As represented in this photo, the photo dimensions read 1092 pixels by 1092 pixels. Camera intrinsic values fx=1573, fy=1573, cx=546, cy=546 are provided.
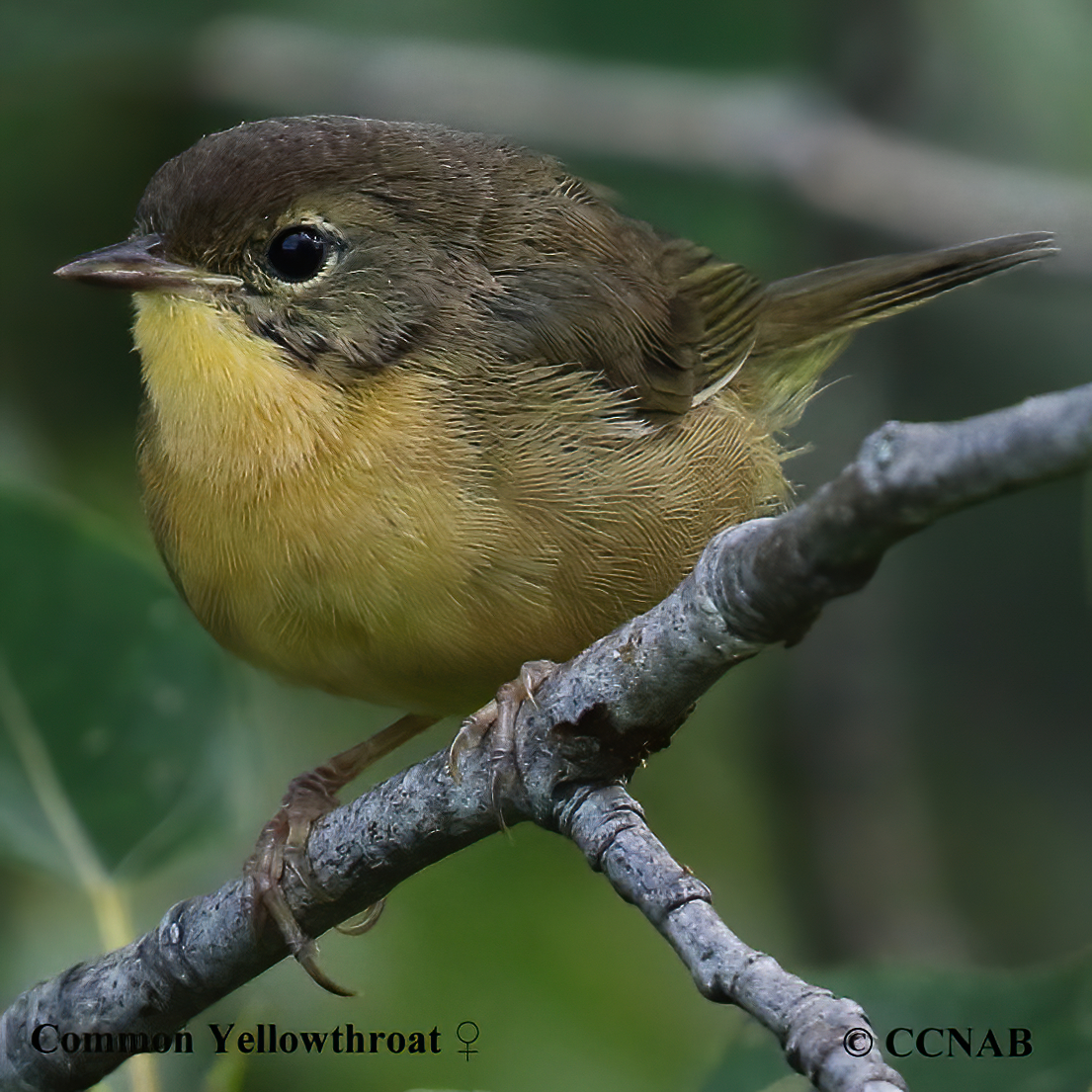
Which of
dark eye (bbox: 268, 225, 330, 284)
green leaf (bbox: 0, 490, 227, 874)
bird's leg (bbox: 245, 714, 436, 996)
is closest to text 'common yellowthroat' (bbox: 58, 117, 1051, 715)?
dark eye (bbox: 268, 225, 330, 284)

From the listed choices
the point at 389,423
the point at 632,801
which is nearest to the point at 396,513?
the point at 389,423

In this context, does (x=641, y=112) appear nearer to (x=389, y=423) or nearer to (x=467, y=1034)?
(x=389, y=423)

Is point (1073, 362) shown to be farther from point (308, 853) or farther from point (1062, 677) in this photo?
point (308, 853)

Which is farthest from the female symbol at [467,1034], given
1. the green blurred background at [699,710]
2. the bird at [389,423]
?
the bird at [389,423]

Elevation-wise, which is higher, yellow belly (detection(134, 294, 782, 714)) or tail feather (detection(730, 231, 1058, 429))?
tail feather (detection(730, 231, 1058, 429))

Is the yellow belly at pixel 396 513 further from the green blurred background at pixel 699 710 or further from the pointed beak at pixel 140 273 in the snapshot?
the green blurred background at pixel 699 710

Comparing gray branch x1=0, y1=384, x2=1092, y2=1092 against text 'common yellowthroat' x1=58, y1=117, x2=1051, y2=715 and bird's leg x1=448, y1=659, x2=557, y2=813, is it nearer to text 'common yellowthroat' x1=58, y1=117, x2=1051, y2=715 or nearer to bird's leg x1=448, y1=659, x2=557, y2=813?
bird's leg x1=448, y1=659, x2=557, y2=813
